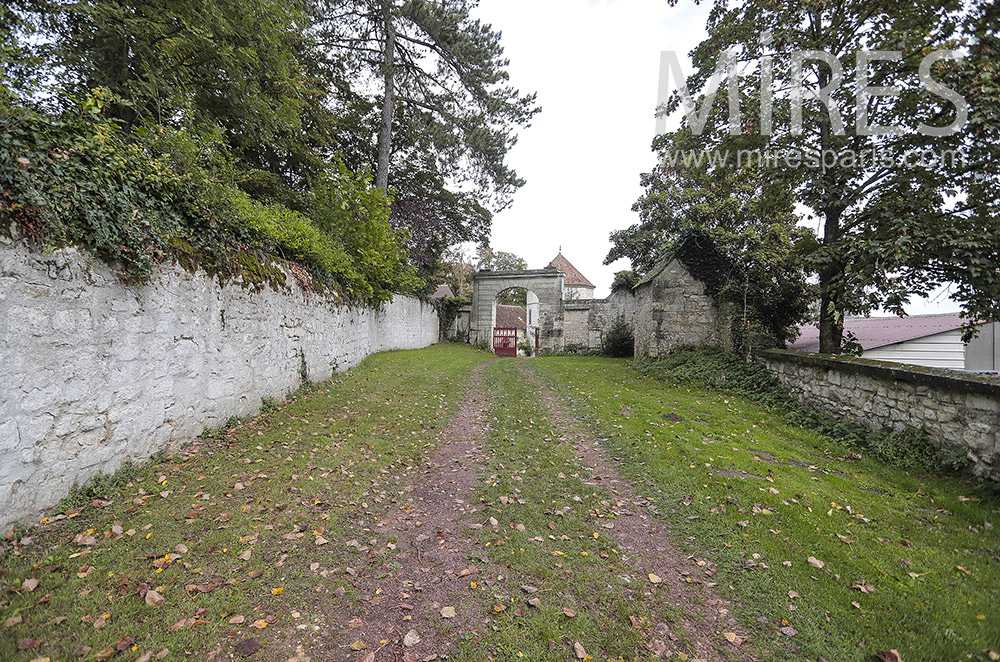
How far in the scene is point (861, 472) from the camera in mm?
4523

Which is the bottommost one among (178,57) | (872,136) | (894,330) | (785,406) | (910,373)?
(785,406)

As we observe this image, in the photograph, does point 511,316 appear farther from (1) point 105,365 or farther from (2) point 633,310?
(1) point 105,365

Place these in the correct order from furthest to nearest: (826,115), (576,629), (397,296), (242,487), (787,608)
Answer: (397,296)
(826,115)
(242,487)
(787,608)
(576,629)

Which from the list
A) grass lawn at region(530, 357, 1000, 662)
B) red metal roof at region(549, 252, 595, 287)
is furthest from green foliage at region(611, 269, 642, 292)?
red metal roof at region(549, 252, 595, 287)

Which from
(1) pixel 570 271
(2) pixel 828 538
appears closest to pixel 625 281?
(2) pixel 828 538

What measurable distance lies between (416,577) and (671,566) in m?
1.87

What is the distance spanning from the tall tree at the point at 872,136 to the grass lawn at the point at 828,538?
2872 mm

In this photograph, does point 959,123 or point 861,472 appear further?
point 959,123

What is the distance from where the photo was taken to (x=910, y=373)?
4.74 m

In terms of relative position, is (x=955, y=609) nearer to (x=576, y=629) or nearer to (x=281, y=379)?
(x=576, y=629)

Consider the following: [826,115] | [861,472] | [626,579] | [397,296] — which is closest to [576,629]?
[626,579]

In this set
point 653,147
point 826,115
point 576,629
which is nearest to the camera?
point 576,629

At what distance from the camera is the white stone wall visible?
8.57 feet

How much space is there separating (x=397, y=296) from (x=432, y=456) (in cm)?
1175
